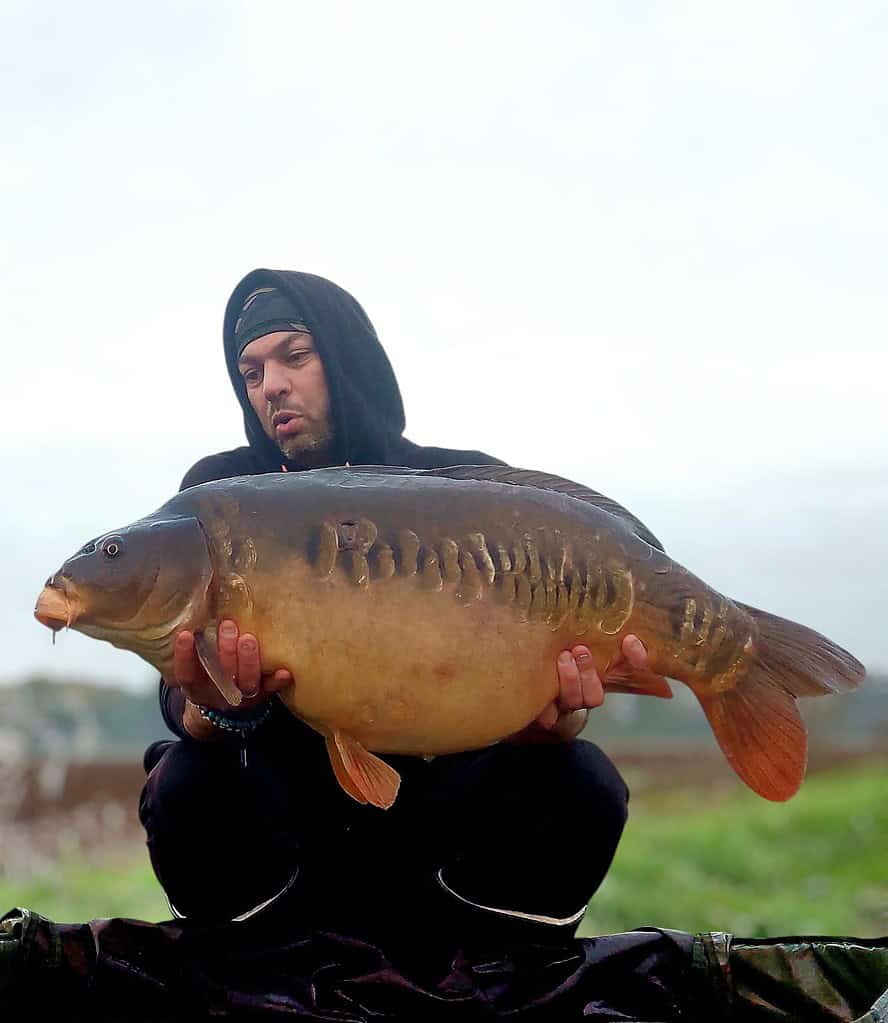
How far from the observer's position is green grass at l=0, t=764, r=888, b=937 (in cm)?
529

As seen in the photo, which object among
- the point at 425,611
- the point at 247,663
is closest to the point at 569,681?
the point at 425,611

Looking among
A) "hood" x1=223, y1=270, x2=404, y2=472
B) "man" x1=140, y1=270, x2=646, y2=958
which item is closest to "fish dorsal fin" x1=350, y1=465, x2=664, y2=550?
"man" x1=140, y1=270, x2=646, y2=958

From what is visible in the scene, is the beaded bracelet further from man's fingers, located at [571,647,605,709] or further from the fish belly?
man's fingers, located at [571,647,605,709]

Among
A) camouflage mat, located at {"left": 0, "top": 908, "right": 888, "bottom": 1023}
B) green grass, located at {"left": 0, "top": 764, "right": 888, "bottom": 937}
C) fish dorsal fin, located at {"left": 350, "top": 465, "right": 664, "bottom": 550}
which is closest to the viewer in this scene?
camouflage mat, located at {"left": 0, "top": 908, "right": 888, "bottom": 1023}

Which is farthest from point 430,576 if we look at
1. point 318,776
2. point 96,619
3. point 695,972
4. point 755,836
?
point 755,836

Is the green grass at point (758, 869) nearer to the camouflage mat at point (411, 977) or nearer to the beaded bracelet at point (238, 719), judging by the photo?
the camouflage mat at point (411, 977)

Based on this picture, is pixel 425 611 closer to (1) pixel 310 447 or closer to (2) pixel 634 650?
(2) pixel 634 650

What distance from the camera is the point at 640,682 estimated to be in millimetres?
1481

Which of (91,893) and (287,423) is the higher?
(287,423)

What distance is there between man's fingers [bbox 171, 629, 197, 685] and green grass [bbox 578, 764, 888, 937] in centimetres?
337

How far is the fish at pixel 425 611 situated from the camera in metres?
1.34

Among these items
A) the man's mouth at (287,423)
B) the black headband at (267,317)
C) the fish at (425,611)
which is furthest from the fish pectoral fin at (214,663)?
the black headband at (267,317)

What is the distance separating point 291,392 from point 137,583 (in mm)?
610

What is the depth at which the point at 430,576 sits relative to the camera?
54.1 inches
